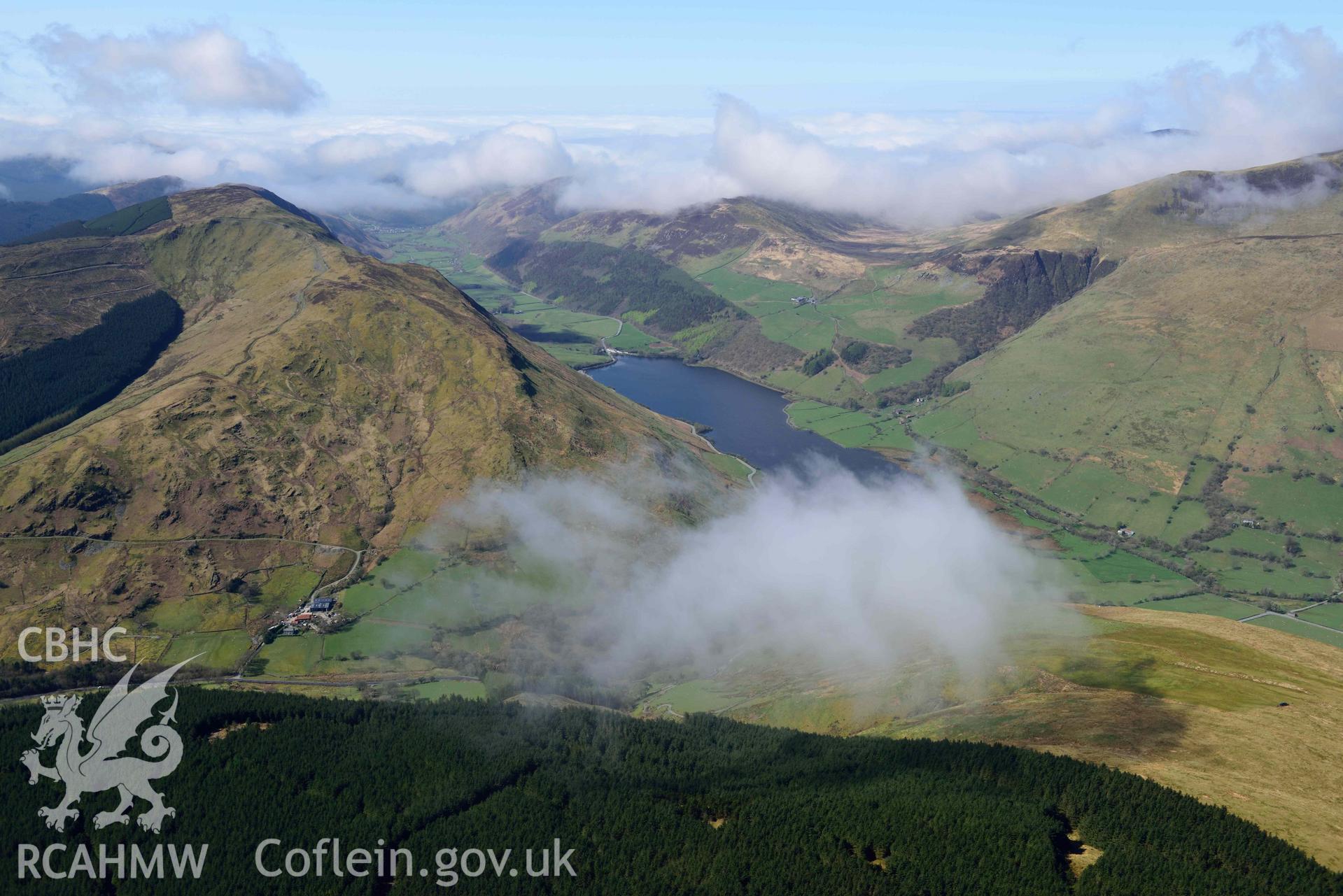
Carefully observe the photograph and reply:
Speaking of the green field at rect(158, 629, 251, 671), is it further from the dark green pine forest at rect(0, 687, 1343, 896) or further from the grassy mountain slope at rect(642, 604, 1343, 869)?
the grassy mountain slope at rect(642, 604, 1343, 869)

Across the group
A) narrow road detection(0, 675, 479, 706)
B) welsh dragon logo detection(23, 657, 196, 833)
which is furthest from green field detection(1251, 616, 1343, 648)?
welsh dragon logo detection(23, 657, 196, 833)

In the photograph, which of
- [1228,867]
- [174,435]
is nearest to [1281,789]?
[1228,867]

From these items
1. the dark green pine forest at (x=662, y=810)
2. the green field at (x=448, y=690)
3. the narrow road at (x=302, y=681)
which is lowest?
the green field at (x=448, y=690)

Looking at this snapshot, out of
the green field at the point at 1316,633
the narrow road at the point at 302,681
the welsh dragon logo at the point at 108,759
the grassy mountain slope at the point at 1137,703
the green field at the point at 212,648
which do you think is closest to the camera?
the grassy mountain slope at the point at 1137,703

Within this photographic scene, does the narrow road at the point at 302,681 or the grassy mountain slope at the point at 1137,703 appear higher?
the grassy mountain slope at the point at 1137,703

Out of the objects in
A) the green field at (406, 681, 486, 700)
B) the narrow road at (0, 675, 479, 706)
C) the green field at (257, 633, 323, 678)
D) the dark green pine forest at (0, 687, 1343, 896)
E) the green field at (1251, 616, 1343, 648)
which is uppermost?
the dark green pine forest at (0, 687, 1343, 896)

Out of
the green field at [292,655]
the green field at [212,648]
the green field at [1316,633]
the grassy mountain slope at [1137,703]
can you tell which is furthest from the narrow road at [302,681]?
the green field at [1316,633]

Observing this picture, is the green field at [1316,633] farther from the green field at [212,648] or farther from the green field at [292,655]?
the green field at [212,648]
